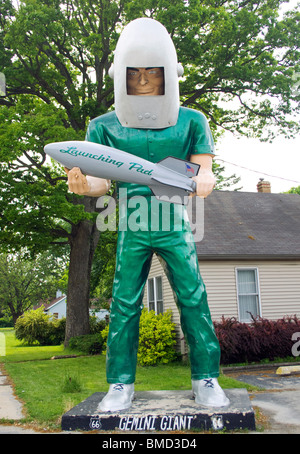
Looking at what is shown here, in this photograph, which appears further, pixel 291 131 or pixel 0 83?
pixel 291 131

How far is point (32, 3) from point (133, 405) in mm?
10672

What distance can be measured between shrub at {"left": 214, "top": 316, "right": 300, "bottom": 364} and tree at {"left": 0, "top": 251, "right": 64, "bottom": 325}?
3003 centimetres

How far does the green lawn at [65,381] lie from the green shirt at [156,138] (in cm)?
254

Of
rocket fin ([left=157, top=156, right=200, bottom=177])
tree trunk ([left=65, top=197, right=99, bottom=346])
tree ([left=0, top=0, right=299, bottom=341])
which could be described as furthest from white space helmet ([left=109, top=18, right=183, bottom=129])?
tree trunk ([left=65, top=197, right=99, bottom=346])

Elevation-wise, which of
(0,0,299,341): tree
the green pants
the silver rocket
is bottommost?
the green pants

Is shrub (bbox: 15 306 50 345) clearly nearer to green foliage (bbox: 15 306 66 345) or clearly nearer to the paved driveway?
green foliage (bbox: 15 306 66 345)

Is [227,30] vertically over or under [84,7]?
under

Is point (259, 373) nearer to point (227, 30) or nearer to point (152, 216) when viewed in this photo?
point (152, 216)

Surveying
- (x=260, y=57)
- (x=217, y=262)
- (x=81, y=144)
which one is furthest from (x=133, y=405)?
(x=260, y=57)

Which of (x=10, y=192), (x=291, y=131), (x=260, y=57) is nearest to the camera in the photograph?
(x=10, y=192)

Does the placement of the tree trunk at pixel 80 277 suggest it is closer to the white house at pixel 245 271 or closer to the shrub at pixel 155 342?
the white house at pixel 245 271

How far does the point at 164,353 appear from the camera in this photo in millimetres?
9672

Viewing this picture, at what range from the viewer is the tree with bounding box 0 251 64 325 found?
39.0m

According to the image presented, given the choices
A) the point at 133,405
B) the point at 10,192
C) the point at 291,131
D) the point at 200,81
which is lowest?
the point at 133,405
